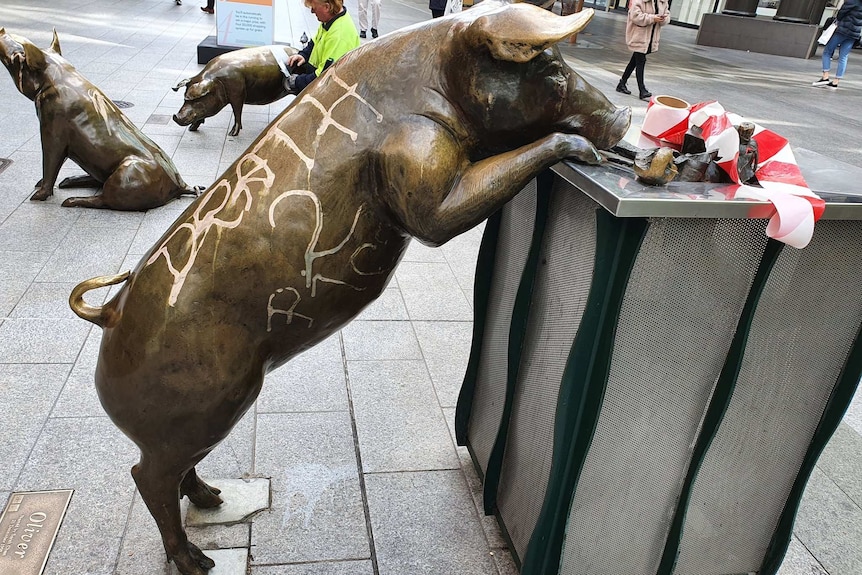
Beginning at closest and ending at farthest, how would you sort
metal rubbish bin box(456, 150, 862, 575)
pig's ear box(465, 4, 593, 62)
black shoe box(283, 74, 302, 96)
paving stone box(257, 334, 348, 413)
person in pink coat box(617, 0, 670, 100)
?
pig's ear box(465, 4, 593, 62)
metal rubbish bin box(456, 150, 862, 575)
paving stone box(257, 334, 348, 413)
black shoe box(283, 74, 302, 96)
person in pink coat box(617, 0, 670, 100)

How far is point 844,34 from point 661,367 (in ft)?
53.9

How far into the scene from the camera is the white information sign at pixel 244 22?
10.7 metres

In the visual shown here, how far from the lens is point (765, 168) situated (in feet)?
7.04

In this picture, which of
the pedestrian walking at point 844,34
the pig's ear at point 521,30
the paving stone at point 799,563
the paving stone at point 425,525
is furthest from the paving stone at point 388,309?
the pedestrian walking at point 844,34

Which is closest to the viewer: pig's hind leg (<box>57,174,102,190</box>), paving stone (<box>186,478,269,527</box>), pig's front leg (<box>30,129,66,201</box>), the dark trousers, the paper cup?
the paper cup

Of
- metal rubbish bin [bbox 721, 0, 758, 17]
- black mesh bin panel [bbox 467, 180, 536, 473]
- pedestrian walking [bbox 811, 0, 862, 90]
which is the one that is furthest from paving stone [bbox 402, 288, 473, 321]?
metal rubbish bin [bbox 721, 0, 758, 17]

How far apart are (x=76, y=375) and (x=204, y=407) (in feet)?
6.73

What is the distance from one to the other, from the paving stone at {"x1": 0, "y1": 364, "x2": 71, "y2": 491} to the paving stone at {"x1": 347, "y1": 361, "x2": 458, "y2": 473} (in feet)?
5.14

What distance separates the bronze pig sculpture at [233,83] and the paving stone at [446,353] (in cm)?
458

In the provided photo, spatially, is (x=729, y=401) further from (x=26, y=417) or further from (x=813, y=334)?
(x=26, y=417)

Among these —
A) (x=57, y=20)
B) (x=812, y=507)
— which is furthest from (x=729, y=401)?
(x=57, y=20)

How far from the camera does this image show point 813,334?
2.35m

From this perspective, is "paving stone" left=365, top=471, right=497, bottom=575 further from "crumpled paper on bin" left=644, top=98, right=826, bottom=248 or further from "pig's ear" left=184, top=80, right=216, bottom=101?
"pig's ear" left=184, top=80, right=216, bottom=101

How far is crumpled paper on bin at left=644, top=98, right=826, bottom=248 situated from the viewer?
1.84m
